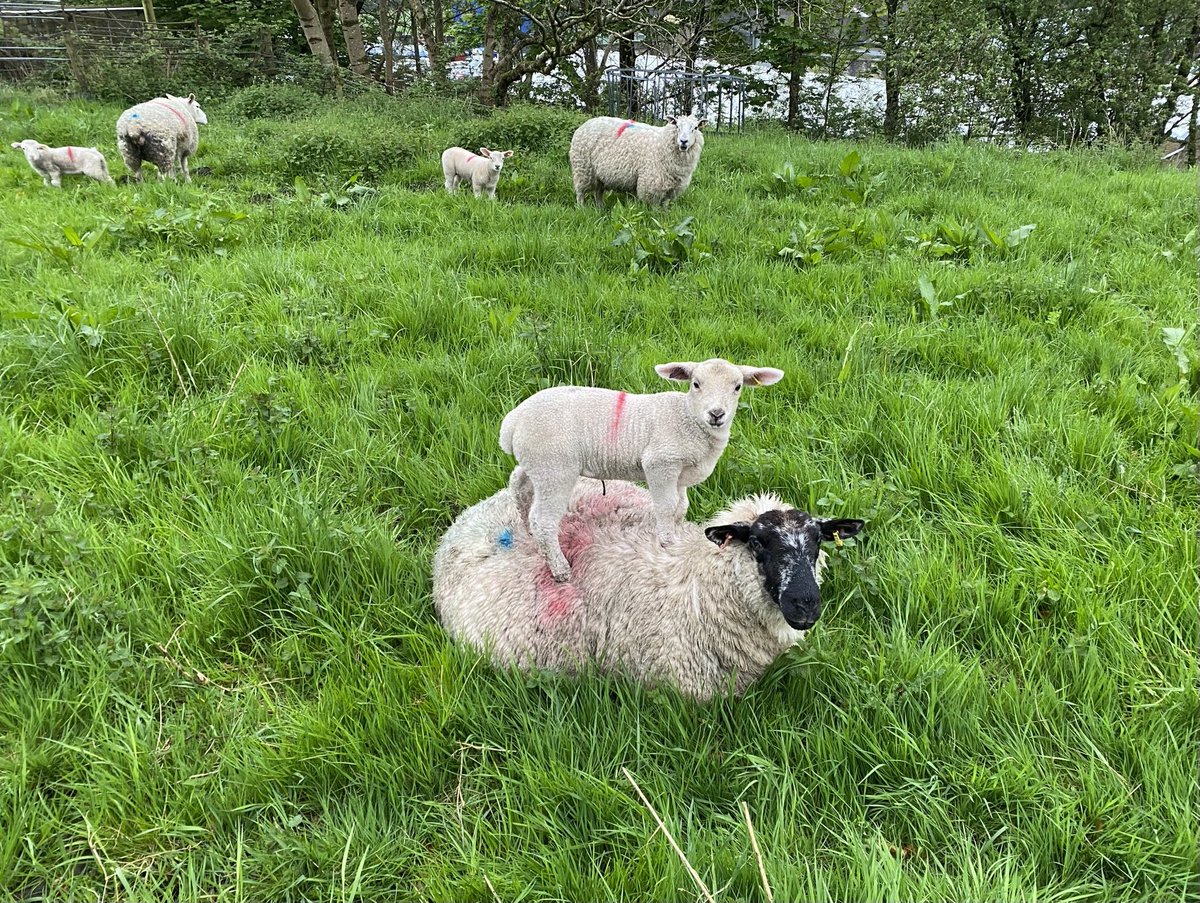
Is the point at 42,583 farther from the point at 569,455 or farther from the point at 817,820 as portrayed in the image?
the point at 817,820

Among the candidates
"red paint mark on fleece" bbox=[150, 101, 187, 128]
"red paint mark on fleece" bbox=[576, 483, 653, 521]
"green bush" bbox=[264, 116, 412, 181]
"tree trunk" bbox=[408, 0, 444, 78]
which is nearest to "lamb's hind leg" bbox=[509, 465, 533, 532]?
"red paint mark on fleece" bbox=[576, 483, 653, 521]

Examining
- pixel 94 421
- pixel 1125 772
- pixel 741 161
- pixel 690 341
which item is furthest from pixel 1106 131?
pixel 94 421

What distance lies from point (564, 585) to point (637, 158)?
19.8ft

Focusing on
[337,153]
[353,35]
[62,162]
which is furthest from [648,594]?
[353,35]

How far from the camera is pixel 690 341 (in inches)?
175

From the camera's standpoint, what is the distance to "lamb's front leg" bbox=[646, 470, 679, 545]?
2.42m

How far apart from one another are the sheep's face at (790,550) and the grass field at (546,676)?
41cm

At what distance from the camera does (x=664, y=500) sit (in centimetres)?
249

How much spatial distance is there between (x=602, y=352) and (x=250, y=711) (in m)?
2.73

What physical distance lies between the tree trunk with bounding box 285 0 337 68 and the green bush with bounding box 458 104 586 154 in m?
7.89

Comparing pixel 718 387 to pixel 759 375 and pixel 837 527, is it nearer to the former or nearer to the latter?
pixel 759 375

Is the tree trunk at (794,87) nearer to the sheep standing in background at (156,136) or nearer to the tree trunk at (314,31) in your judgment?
the tree trunk at (314,31)

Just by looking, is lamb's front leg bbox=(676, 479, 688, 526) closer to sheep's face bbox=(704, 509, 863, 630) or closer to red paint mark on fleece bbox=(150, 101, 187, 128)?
sheep's face bbox=(704, 509, 863, 630)

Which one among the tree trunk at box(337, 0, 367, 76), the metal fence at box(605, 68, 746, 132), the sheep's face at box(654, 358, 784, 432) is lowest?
the sheep's face at box(654, 358, 784, 432)
